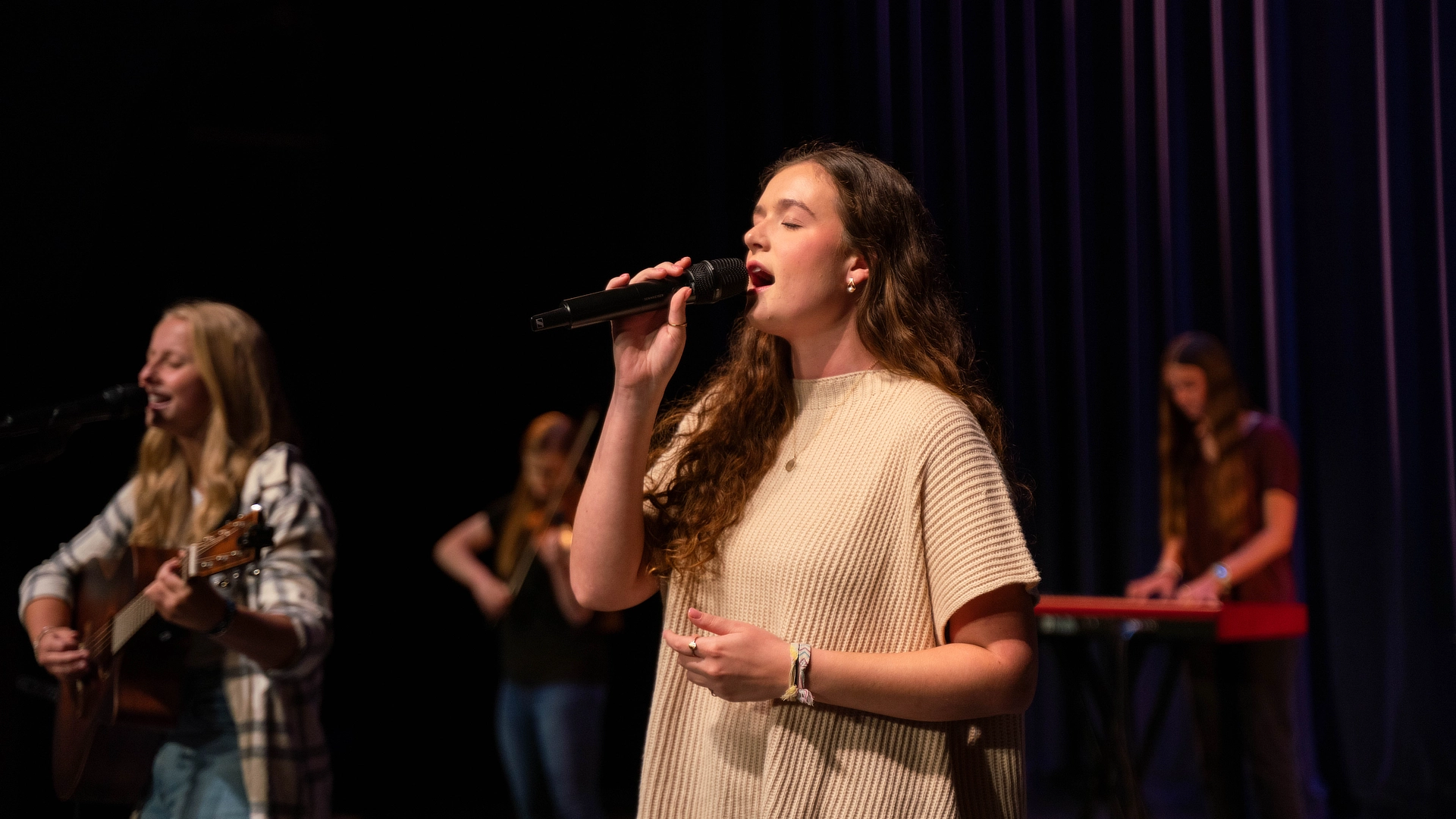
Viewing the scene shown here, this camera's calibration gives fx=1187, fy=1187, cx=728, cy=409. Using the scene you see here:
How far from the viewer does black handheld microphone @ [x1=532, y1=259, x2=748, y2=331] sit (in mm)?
1353

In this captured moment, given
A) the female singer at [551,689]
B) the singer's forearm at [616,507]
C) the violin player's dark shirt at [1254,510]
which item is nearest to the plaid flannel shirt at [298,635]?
the singer's forearm at [616,507]

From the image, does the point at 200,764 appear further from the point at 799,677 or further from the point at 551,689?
the point at 551,689

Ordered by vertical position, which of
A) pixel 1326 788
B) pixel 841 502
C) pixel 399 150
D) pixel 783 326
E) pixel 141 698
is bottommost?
pixel 1326 788

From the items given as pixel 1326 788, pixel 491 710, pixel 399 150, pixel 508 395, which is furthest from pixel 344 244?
pixel 1326 788

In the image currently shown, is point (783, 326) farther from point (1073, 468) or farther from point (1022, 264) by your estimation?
point (1073, 468)

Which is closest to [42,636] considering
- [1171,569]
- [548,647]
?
[548,647]

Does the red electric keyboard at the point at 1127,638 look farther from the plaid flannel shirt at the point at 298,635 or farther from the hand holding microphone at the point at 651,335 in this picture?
the hand holding microphone at the point at 651,335

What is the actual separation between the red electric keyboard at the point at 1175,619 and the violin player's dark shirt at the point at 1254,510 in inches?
6.8

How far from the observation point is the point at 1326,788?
4.19m

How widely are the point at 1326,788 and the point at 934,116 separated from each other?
2741 mm

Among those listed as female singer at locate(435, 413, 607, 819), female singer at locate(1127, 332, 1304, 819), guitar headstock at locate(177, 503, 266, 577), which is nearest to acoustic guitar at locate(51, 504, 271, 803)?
guitar headstock at locate(177, 503, 266, 577)

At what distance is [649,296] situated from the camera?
4.58 ft

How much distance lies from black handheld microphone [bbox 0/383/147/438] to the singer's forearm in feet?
4.01

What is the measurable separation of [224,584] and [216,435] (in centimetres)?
34
